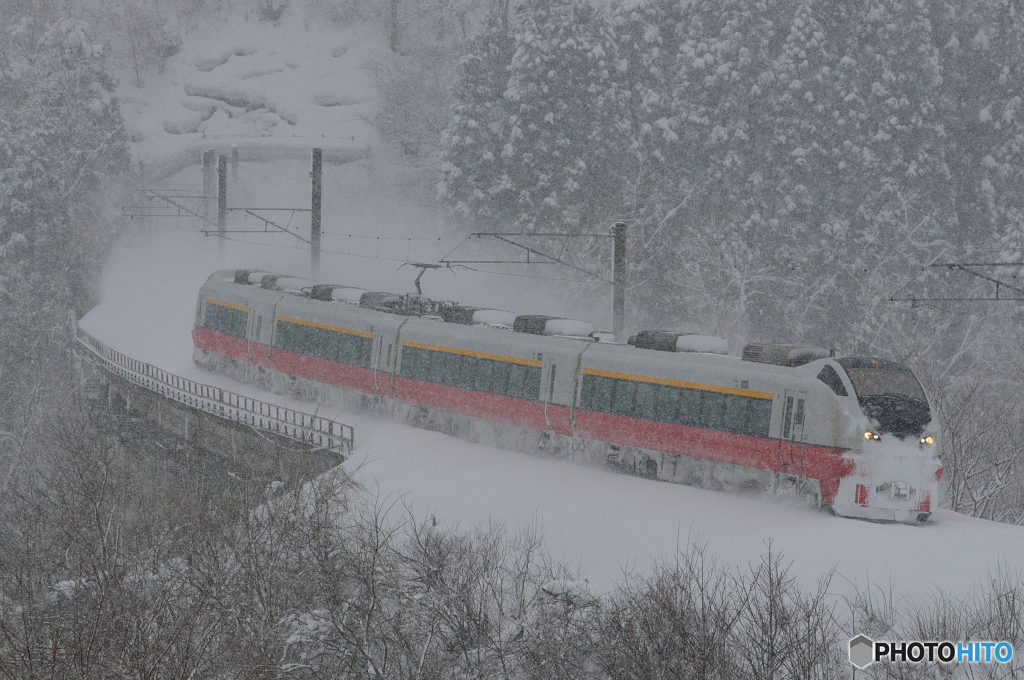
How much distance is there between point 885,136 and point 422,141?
128 ft

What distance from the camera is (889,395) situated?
20125 mm

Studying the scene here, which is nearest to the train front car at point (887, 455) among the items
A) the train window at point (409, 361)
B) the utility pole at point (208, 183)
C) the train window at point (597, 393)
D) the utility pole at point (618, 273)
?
the train window at point (597, 393)

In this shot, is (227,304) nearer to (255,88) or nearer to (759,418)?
(759,418)

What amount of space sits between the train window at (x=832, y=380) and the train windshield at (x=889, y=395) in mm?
209

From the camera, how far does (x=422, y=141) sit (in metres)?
78.1

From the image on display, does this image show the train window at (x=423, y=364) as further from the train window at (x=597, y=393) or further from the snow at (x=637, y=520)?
the train window at (x=597, y=393)

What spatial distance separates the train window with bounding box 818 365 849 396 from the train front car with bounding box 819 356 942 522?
0.04 meters

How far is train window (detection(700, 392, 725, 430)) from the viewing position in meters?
22.2

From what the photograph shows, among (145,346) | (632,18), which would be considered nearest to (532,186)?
(632,18)

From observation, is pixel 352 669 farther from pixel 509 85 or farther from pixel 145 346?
pixel 509 85

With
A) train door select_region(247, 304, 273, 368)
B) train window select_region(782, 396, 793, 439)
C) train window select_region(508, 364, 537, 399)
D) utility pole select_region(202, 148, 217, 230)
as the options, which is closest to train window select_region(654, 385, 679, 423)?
train window select_region(782, 396, 793, 439)

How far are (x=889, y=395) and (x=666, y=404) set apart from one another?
16.3 feet

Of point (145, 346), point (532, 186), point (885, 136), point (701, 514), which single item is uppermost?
point (885, 136)

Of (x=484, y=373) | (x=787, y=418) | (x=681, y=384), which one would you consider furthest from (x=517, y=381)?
(x=787, y=418)
